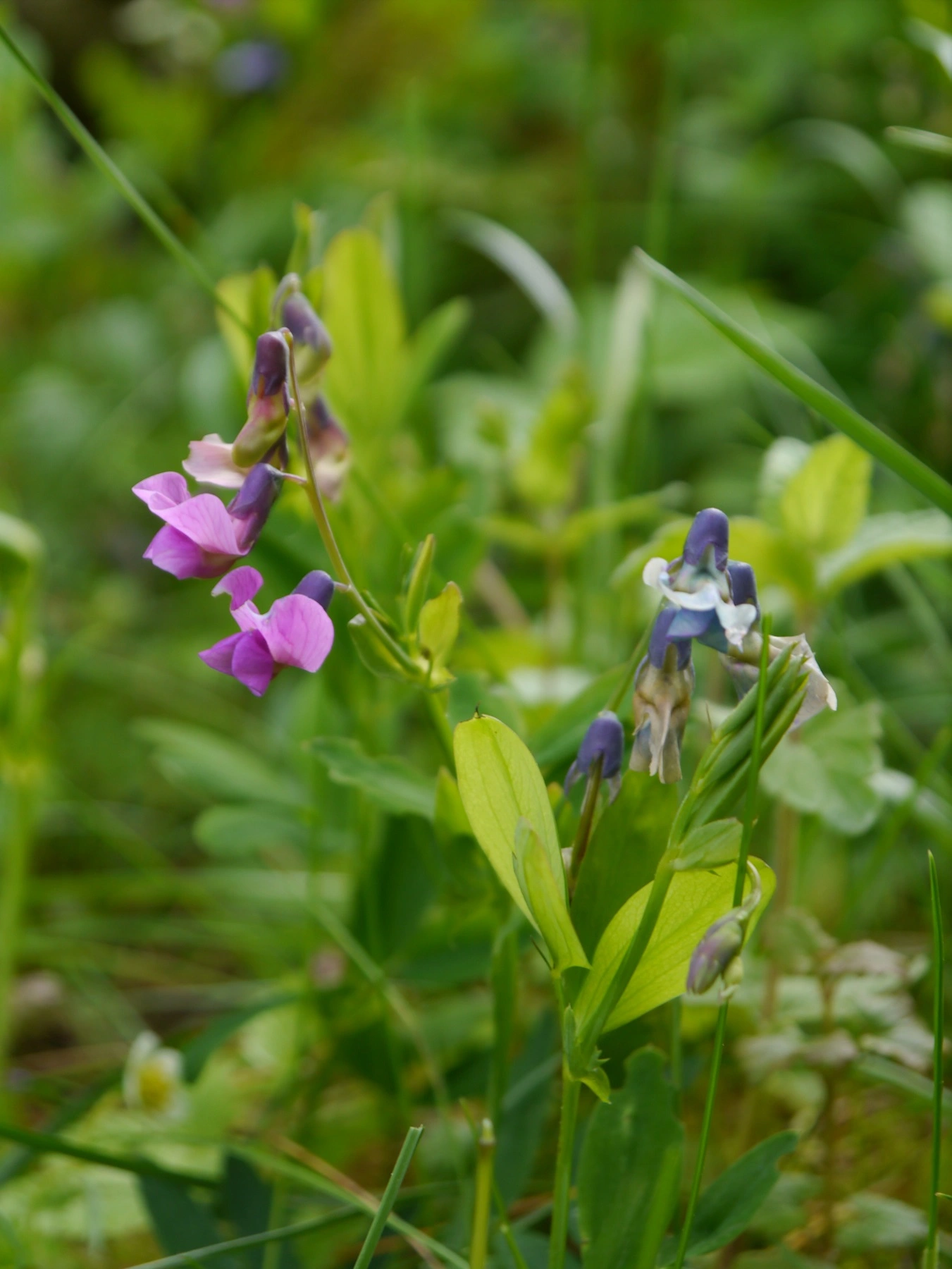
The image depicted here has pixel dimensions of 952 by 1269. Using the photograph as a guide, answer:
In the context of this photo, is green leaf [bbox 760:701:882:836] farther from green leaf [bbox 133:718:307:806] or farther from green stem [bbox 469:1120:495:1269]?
green leaf [bbox 133:718:307:806]

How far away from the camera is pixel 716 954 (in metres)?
0.59

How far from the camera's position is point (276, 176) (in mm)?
2680

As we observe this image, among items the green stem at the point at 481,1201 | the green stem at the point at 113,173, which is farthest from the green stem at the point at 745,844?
the green stem at the point at 113,173

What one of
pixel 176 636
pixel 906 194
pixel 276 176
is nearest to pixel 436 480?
pixel 176 636

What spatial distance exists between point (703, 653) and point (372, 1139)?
636 millimetres

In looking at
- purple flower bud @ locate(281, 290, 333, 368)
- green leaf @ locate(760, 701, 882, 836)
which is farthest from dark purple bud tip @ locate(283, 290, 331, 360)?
green leaf @ locate(760, 701, 882, 836)

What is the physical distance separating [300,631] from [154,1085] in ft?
2.07

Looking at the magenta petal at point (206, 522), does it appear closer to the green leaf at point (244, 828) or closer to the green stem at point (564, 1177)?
the green stem at point (564, 1177)

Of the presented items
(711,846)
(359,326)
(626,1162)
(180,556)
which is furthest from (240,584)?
(359,326)

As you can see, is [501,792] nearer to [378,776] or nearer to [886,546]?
[378,776]

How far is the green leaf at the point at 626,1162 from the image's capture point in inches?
26.8

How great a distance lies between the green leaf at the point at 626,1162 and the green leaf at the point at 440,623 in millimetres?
269

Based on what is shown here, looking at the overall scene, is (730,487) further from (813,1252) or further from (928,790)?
(813,1252)

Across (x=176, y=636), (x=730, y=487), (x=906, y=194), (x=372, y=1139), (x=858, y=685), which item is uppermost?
(x=906, y=194)
